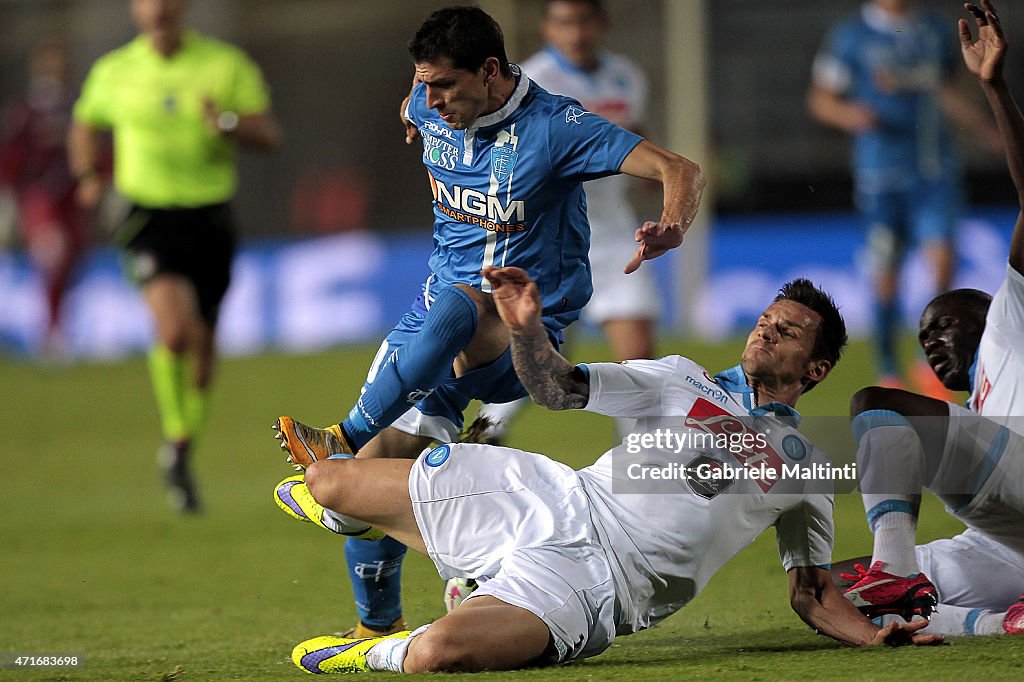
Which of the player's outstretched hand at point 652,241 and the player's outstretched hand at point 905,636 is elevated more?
the player's outstretched hand at point 652,241

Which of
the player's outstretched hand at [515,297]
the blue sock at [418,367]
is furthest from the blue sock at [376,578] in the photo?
the player's outstretched hand at [515,297]

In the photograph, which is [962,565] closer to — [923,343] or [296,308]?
[923,343]

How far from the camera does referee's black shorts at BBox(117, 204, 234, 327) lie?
7695 millimetres

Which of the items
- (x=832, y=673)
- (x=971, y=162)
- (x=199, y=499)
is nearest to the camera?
(x=832, y=673)

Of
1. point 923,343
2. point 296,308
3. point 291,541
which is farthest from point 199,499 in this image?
point 296,308

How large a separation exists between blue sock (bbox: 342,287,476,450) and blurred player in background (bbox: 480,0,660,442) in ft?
9.27

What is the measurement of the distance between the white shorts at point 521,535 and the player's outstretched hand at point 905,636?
2.17ft

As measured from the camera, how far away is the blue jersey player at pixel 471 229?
4.07 metres

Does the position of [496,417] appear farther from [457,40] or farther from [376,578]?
[457,40]

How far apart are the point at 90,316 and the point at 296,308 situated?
219cm

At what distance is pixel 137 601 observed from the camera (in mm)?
5285

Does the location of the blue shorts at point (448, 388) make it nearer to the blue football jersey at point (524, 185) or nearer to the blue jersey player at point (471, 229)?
the blue jersey player at point (471, 229)

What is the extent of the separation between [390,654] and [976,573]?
172 centimetres

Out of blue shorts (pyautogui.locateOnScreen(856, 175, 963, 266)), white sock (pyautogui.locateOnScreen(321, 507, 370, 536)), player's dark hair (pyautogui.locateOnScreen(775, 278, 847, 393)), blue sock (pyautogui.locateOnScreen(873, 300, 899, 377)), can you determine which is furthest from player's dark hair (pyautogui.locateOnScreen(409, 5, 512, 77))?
blue shorts (pyautogui.locateOnScreen(856, 175, 963, 266))
